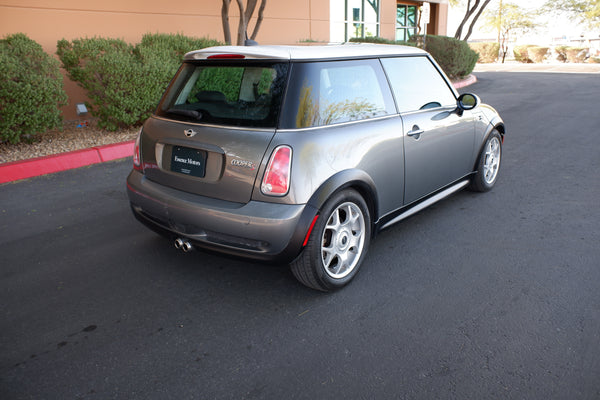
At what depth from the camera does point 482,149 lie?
4.76 m

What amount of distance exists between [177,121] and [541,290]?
2760 millimetres

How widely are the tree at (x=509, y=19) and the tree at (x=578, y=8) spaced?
2.03m

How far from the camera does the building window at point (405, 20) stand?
1043 inches

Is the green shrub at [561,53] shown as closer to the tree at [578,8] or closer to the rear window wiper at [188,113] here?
the tree at [578,8]

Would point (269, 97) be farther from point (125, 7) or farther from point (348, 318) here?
point (125, 7)

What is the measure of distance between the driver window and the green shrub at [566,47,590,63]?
34.5m

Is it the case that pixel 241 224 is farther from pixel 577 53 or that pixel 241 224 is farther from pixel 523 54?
pixel 523 54

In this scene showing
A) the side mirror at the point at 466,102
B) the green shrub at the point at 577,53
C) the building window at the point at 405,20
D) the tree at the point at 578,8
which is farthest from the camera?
the tree at the point at 578,8

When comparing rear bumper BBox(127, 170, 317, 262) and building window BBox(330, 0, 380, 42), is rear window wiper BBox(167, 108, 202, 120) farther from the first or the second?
building window BBox(330, 0, 380, 42)

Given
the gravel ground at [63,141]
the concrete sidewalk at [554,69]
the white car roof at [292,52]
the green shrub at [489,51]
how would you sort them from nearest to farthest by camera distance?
the white car roof at [292,52] < the gravel ground at [63,141] < the concrete sidewalk at [554,69] < the green shrub at [489,51]

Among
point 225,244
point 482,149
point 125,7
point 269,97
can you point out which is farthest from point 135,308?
point 125,7

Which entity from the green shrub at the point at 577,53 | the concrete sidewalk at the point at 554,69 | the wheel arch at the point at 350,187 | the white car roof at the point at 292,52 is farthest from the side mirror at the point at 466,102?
the green shrub at the point at 577,53

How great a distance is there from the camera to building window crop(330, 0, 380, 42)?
1819 centimetres

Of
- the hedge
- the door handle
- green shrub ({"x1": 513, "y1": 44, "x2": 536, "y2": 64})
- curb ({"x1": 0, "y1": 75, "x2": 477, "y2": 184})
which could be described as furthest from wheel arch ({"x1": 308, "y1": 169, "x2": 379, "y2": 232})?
green shrub ({"x1": 513, "y1": 44, "x2": 536, "y2": 64})
